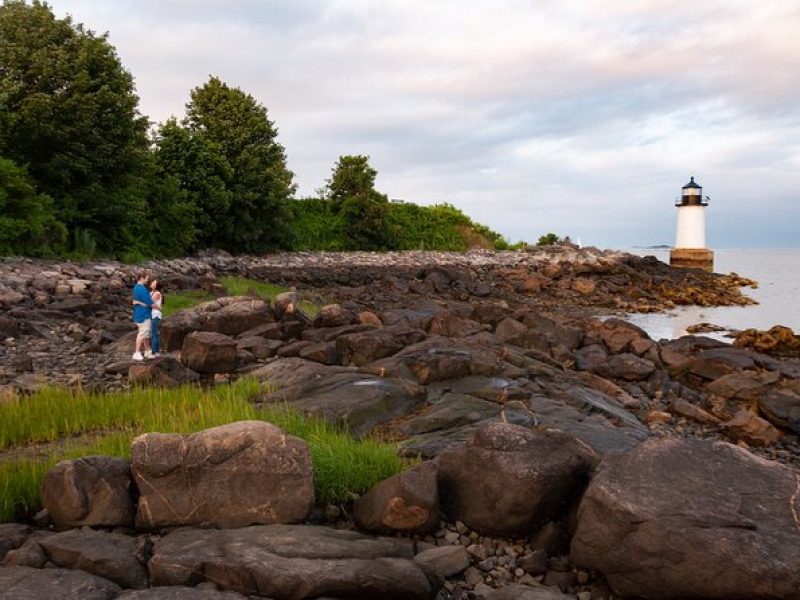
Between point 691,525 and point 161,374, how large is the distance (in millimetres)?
8549

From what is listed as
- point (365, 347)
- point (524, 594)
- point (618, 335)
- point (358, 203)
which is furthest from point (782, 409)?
point (358, 203)

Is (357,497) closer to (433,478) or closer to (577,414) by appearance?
(433,478)

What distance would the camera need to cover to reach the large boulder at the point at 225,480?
560cm

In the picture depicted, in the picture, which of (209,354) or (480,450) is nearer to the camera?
(480,450)

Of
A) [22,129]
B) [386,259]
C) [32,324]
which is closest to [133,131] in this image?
[22,129]

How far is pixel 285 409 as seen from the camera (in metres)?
8.68

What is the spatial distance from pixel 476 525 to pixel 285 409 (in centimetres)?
355

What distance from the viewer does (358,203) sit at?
2077 inches

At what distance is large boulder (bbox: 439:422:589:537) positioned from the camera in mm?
5758

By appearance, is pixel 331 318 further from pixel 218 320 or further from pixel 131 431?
pixel 131 431

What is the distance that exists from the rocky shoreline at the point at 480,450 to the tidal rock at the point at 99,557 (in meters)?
0.02

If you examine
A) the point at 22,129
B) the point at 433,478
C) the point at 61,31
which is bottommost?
the point at 433,478

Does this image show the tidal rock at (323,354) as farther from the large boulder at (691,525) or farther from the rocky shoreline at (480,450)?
the large boulder at (691,525)

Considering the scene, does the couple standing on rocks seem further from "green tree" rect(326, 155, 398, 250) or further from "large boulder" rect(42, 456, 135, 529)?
"green tree" rect(326, 155, 398, 250)
